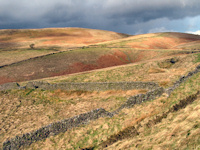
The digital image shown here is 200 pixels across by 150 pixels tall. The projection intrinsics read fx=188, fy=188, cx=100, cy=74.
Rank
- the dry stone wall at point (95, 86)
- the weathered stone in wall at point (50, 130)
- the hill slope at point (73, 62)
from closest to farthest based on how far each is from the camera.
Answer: the weathered stone in wall at point (50, 130), the dry stone wall at point (95, 86), the hill slope at point (73, 62)

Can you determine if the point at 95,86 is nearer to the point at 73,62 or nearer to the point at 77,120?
the point at 77,120

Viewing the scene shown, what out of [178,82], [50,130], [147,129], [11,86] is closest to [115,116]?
[147,129]

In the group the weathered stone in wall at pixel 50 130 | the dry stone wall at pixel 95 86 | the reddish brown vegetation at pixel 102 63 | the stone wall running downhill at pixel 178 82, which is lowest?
the weathered stone in wall at pixel 50 130

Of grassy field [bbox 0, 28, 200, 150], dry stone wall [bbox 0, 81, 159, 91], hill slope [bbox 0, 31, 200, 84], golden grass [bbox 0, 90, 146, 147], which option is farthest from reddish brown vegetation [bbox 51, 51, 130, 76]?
golden grass [bbox 0, 90, 146, 147]

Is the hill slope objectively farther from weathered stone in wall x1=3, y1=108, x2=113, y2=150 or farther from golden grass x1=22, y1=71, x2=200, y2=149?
golden grass x1=22, y1=71, x2=200, y2=149

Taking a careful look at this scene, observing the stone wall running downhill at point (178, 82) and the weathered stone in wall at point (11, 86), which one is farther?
the weathered stone in wall at point (11, 86)

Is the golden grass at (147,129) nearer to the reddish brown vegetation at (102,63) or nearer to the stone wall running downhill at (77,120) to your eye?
the stone wall running downhill at (77,120)

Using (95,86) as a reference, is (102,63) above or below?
above

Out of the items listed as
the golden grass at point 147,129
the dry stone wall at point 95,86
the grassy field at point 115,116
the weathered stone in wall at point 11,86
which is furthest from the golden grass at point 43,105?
the golden grass at point 147,129

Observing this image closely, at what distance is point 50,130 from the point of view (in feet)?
50.0

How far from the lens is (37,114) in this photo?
21641 millimetres

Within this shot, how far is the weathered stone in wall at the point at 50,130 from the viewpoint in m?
14.5

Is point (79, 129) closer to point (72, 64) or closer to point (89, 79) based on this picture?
point (89, 79)

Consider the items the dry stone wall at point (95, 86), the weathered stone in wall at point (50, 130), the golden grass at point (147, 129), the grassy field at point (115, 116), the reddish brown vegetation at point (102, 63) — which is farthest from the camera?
the reddish brown vegetation at point (102, 63)
